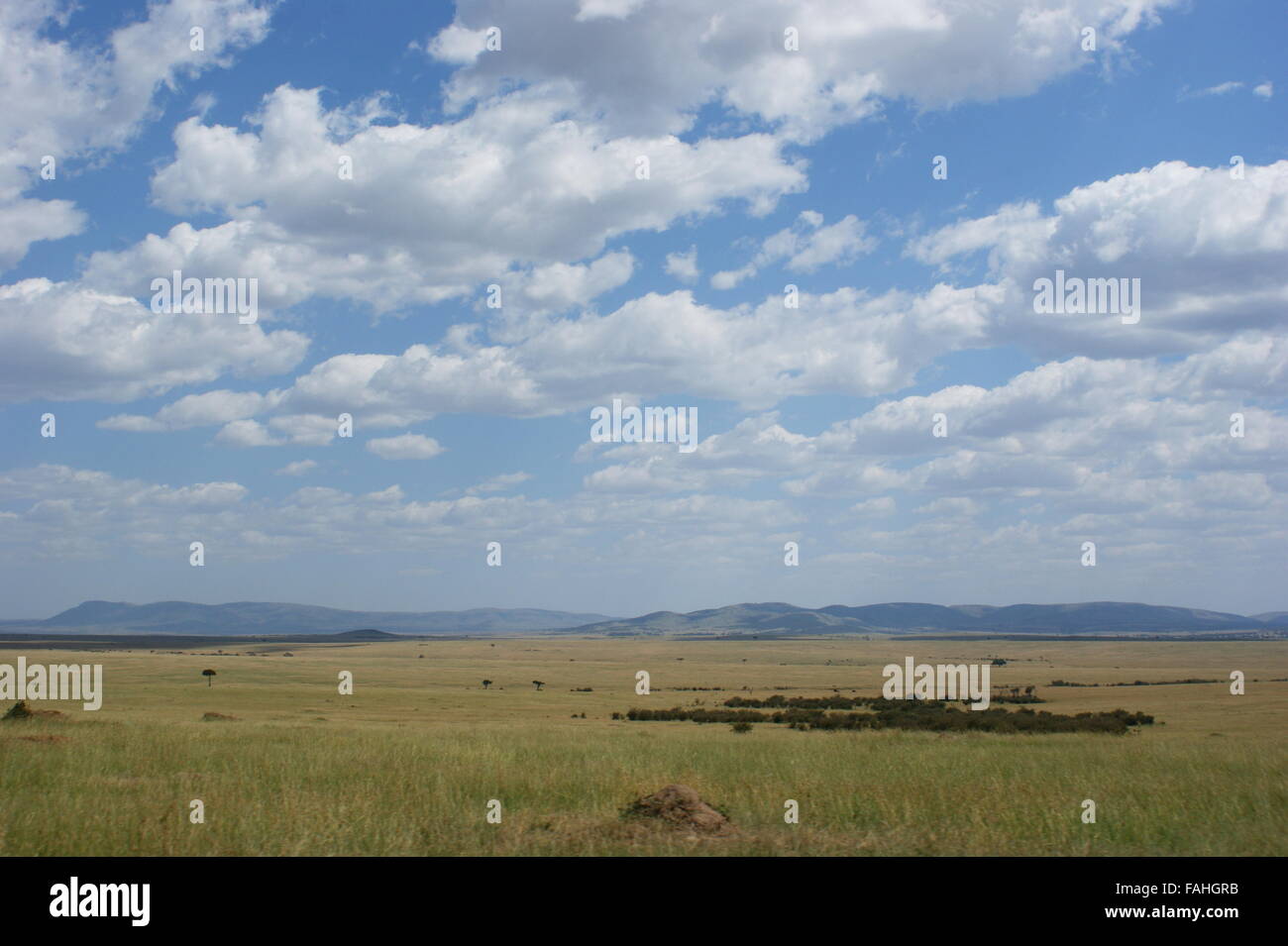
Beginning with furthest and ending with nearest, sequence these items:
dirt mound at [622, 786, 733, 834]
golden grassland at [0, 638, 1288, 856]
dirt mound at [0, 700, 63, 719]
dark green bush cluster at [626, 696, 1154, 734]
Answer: dark green bush cluster at [626, 696, 1154, 734] → dirt mound at [0, 700, 63, 719] → dirt mound at [622, 786, 733, 834] → golden grassland at [0, 638, 1288, 856]

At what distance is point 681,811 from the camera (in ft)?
40.1

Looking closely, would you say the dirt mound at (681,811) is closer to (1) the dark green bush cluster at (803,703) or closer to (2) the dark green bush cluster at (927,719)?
(2) the dark green bush cluster at (927,719)

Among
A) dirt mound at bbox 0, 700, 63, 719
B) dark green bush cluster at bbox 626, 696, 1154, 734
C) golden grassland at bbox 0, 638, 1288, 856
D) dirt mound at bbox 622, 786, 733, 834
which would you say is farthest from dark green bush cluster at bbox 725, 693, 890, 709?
dirt mound at bbox 622, 786, 733, 834

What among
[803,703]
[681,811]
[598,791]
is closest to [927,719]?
[803,703]

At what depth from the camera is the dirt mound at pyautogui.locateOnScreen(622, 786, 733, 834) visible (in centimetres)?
1179

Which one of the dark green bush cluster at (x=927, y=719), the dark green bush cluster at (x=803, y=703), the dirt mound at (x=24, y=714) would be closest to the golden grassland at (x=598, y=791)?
the dirt mound at (x=24, y=714)

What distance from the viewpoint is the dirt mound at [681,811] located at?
1179 cm

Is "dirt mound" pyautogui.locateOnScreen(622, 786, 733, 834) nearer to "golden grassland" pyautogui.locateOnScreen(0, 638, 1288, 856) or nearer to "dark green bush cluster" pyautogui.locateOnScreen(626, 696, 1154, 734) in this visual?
"golden grassland" pyautogui.locateOnScreen(0, 638, 1288, 856)

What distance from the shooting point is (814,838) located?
10.8 metres

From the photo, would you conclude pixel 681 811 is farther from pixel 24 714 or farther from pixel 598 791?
pixel 24 714
